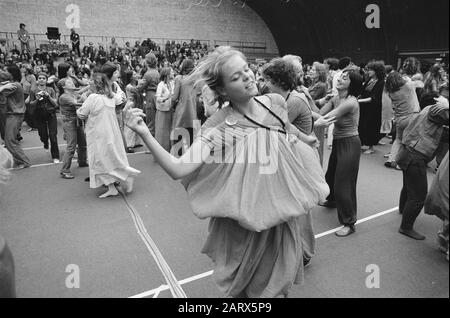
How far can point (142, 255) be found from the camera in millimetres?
3000

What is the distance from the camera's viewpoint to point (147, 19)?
840 inches

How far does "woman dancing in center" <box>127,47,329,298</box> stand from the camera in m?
1.51

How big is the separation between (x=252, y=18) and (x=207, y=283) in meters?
24.9

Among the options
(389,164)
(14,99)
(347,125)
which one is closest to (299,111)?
(347,125)

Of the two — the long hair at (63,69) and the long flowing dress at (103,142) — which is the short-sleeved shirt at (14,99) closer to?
the long hair at (63,69)

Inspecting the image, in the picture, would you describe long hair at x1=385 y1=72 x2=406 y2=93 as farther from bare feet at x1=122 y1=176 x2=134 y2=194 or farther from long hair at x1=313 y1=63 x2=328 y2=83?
bare feet at x1=122 y1=176 x2=134 y2=194

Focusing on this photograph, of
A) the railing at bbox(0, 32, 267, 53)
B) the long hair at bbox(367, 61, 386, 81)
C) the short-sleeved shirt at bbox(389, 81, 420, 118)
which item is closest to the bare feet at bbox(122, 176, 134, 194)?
the short-sleeved shirt at bbox(389, 81, 420, 118)

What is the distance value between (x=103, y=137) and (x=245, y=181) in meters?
3.31

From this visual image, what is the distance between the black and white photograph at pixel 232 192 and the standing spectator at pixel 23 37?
10413 mm

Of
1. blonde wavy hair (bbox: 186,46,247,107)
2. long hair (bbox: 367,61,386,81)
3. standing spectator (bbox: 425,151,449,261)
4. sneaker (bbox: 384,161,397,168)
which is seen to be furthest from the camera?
long hair (bbox: 367,61,386,81)

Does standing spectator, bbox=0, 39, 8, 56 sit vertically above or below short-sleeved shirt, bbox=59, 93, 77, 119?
above

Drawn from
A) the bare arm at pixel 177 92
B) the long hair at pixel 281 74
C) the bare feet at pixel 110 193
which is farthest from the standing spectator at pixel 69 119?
the long hair at pixel 281 74

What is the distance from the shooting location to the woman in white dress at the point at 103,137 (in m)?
4.30

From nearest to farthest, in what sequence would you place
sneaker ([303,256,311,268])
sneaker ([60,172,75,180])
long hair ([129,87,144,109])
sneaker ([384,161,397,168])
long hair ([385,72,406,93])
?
sneaker ([303,256,311,268])
long hair ([385,72,406,93])
sneaker ([60,172,75,180])
sneaker ([384,161,397,168])
long hair ([129,87,144,109])
